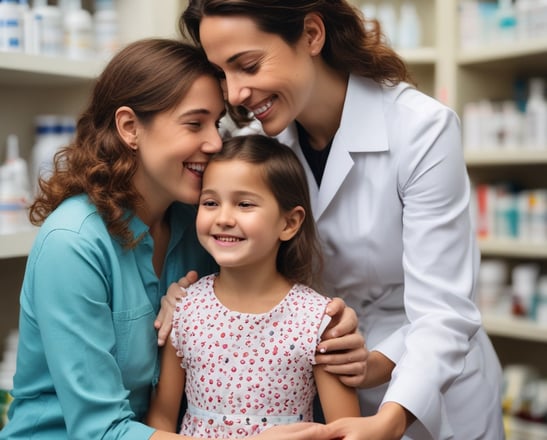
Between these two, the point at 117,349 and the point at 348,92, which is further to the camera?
the point at 348,92

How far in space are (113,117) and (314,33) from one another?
0.44 metres

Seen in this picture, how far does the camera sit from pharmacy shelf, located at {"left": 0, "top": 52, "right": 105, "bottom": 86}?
6.54 feet

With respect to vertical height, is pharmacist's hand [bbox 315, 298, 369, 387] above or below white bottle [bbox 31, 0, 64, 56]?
below

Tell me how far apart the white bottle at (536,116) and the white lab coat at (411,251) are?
1420 millimetres

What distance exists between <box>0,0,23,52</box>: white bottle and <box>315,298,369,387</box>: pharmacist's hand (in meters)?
1.23

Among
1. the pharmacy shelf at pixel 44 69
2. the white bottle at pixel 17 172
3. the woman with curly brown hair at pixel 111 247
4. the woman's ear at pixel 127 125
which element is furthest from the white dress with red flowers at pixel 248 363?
the pharmacy shelf at pixel 44 69

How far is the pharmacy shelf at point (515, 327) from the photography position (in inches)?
110

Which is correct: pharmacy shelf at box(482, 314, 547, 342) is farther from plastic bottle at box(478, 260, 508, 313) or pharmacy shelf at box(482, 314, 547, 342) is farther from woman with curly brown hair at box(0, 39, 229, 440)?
woman with curly brown hair at box(0, 39, 229, 440)

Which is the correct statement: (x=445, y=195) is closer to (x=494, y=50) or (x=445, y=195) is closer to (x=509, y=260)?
(x=494, y=50)

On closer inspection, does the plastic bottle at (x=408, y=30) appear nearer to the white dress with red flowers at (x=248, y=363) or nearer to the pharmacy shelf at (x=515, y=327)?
the pharmacy shelf at (x=515, y=327)

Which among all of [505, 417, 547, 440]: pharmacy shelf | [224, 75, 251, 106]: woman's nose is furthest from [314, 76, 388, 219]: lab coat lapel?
[505, 417, 547, 440]: pharmacy shelf

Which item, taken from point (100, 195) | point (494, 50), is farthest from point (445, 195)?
point (494, 50)

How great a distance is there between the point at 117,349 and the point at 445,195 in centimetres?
69

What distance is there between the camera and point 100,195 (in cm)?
140
